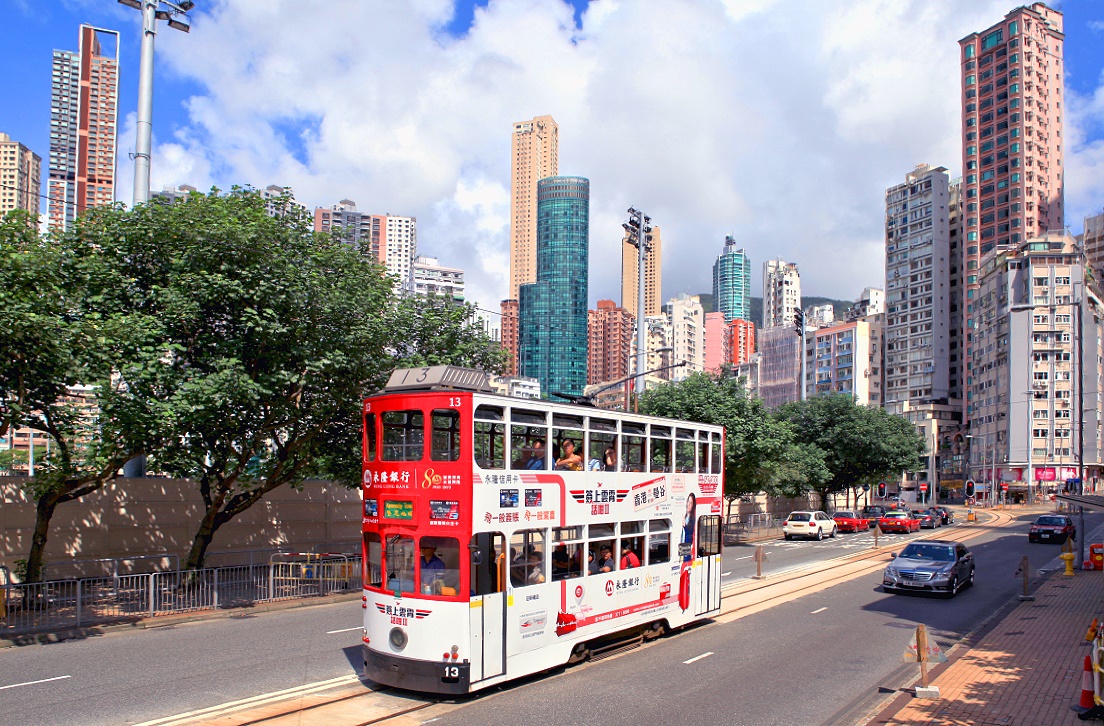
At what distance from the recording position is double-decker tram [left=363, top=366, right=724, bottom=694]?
10594 millimetres

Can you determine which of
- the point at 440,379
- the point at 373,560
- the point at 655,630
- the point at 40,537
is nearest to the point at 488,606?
the point at 373,560

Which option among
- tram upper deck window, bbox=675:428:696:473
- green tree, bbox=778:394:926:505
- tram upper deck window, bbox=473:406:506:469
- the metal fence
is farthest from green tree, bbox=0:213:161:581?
green tree, bbox=778:394:926:505

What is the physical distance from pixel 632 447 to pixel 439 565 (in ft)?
14.7

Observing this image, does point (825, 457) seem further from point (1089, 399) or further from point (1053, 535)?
point (1089, 399)

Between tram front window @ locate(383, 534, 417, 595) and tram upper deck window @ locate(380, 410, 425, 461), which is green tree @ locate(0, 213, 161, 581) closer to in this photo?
tram upper deck window @ locate(380, 410, 425, 461)

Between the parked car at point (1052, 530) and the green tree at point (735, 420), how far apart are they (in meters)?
13.3

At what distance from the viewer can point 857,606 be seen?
19812 mm

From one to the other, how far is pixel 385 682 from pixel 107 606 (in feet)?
31.6

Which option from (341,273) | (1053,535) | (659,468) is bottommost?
(1053,535)

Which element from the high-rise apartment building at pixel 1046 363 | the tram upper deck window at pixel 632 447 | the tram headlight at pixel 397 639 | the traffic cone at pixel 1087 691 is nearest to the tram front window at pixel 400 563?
the tram headlight at pixel 397 639

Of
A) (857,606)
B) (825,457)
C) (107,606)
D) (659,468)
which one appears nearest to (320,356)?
(107,606)

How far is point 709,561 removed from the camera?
16734 mm

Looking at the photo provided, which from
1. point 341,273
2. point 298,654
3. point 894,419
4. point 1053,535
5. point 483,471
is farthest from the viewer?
point 894,419

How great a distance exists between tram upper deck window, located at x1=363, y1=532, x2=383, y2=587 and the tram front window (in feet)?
0.45
